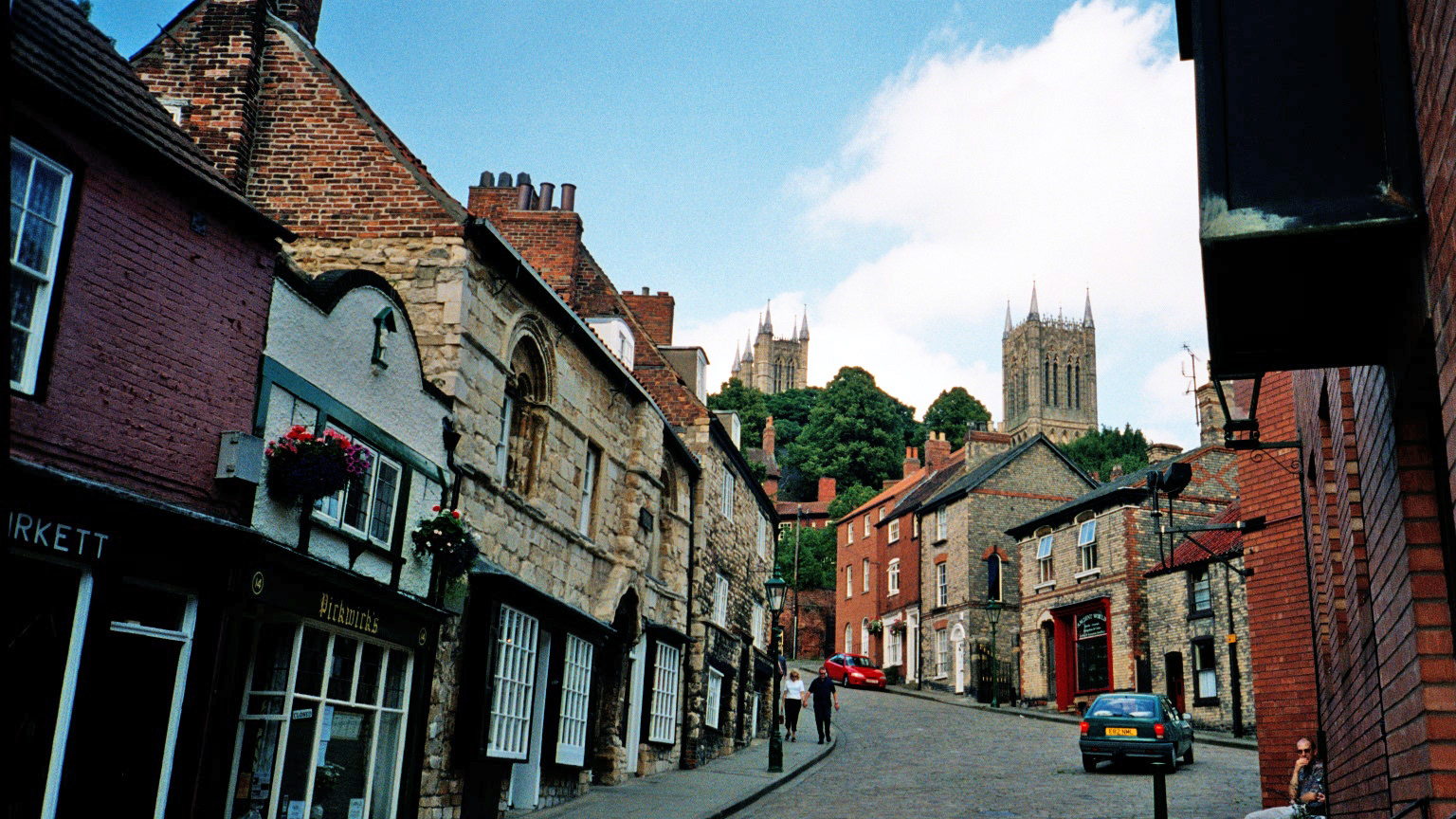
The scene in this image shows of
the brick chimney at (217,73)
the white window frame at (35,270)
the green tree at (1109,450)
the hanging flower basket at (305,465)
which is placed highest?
the green tree at (1109,450)

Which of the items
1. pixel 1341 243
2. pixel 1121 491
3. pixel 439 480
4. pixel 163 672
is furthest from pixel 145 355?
pixel 1121 491

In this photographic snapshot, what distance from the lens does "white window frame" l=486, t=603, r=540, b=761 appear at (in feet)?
45.1

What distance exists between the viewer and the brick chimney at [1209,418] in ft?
126

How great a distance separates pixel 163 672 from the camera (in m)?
8.62

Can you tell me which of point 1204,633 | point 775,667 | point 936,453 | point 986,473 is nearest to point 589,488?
point 775,667

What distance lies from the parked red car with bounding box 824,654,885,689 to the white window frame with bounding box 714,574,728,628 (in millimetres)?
19861

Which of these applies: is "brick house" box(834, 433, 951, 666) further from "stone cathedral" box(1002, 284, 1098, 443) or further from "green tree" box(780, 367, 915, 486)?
"stone cathedral" box(1002, 284, 1098, 443)

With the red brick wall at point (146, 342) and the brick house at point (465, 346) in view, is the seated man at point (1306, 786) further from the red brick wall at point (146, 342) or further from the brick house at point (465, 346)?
the red brick wall at point (146, 342)

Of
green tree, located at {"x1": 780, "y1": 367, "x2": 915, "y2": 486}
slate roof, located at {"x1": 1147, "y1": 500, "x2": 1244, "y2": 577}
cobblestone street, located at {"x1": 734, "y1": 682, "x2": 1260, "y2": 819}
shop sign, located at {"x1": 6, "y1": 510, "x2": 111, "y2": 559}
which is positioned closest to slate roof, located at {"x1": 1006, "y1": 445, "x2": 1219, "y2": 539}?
slate roof, located at {"x1": 1147, "y1": 500, "x2": 1244, "y2": 577}

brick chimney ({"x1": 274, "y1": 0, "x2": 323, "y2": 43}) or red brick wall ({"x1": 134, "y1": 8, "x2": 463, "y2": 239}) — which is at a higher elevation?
brick chimney ({"x1": 274, "y1": 0, "x2": 323, "y2": 43})

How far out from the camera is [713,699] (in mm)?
24750

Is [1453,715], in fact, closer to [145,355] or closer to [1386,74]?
[1386,74]

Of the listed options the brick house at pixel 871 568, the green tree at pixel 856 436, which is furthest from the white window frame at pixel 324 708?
the green tree at pixel 856 436

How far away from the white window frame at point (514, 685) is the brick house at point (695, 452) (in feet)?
23.5
